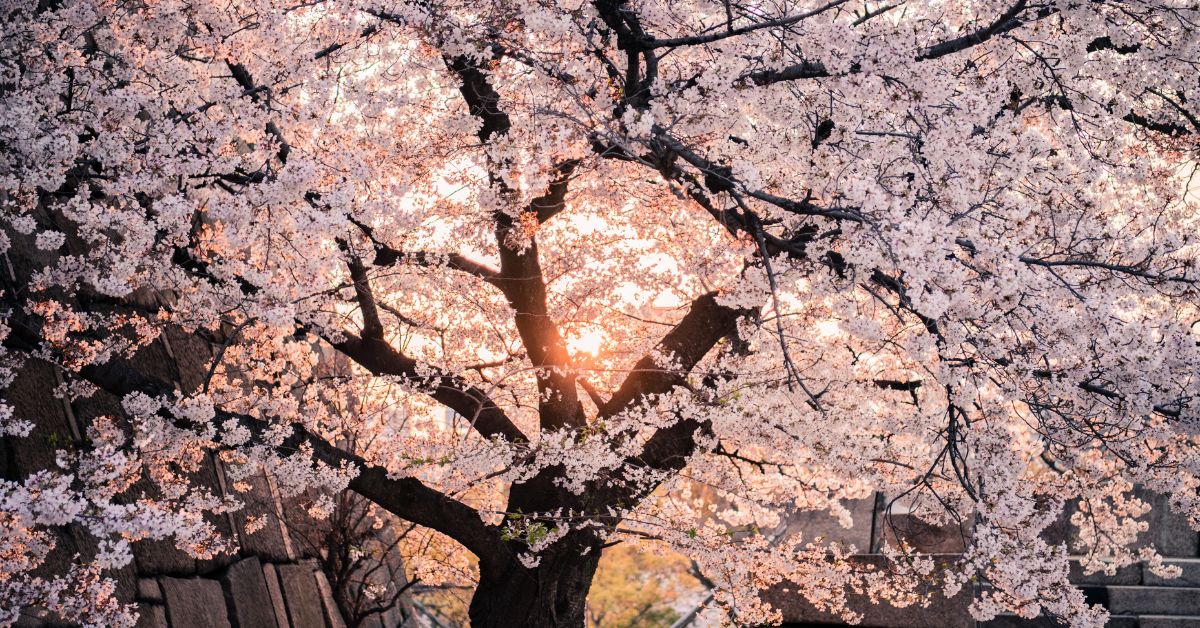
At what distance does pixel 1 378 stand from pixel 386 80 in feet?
12.5

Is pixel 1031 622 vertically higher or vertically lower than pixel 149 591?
lower

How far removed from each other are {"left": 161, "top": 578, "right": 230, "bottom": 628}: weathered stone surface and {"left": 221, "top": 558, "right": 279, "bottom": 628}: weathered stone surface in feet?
0.37

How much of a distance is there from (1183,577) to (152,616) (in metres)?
10.0

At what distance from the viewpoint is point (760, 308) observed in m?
7.68

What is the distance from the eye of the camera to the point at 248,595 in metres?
8.79

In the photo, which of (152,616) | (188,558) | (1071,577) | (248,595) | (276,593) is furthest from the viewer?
(1071,577)

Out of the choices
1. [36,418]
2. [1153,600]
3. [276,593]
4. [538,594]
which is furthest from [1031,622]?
[36,418]

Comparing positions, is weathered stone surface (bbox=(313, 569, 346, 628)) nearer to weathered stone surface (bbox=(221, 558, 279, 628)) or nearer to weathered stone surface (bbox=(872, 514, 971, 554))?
weathered stone surface (bbox=(221, 558, 279, 628))

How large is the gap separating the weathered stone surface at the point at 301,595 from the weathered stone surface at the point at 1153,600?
8.20 metres

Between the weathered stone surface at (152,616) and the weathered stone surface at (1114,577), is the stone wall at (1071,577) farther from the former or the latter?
the weathered stone surface at (152,616)

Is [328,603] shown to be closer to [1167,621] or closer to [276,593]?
[276,593]

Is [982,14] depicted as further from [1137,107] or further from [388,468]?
[388,468]

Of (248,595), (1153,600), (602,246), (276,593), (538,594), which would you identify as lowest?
Result: (1153,600)

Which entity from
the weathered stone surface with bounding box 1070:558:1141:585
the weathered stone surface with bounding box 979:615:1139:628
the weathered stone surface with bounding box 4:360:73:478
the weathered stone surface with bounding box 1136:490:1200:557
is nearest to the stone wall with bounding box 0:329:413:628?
the weathered stone surface with bounding box 4:360:73:478
